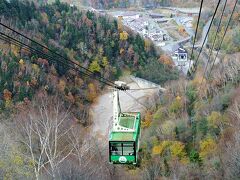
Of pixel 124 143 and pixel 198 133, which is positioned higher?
pixel 124 143

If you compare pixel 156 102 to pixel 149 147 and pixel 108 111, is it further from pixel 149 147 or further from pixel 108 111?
pixel 149 147

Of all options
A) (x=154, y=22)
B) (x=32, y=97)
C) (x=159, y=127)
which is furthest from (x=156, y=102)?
(x=154, y=22)

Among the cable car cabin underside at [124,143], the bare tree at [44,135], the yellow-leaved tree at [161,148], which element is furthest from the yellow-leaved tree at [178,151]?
the cable car cabin underside at [124,143]

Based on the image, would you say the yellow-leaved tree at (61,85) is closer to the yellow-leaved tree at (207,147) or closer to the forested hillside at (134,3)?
the yellow-leaved tree at (207,147)

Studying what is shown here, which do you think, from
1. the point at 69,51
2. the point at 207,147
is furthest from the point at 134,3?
the point at 207,147

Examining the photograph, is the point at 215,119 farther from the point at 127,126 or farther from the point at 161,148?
the point at 127,126

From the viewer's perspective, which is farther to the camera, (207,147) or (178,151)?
(178,151)

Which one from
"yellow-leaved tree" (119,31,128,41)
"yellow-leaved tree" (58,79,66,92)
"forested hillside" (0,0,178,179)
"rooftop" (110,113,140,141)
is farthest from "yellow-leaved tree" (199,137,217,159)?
"yellow-leaved tree" (119,31,128,41)

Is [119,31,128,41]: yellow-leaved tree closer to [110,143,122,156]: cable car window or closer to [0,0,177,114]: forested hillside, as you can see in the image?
[0,0,177,114]: forested hillside
